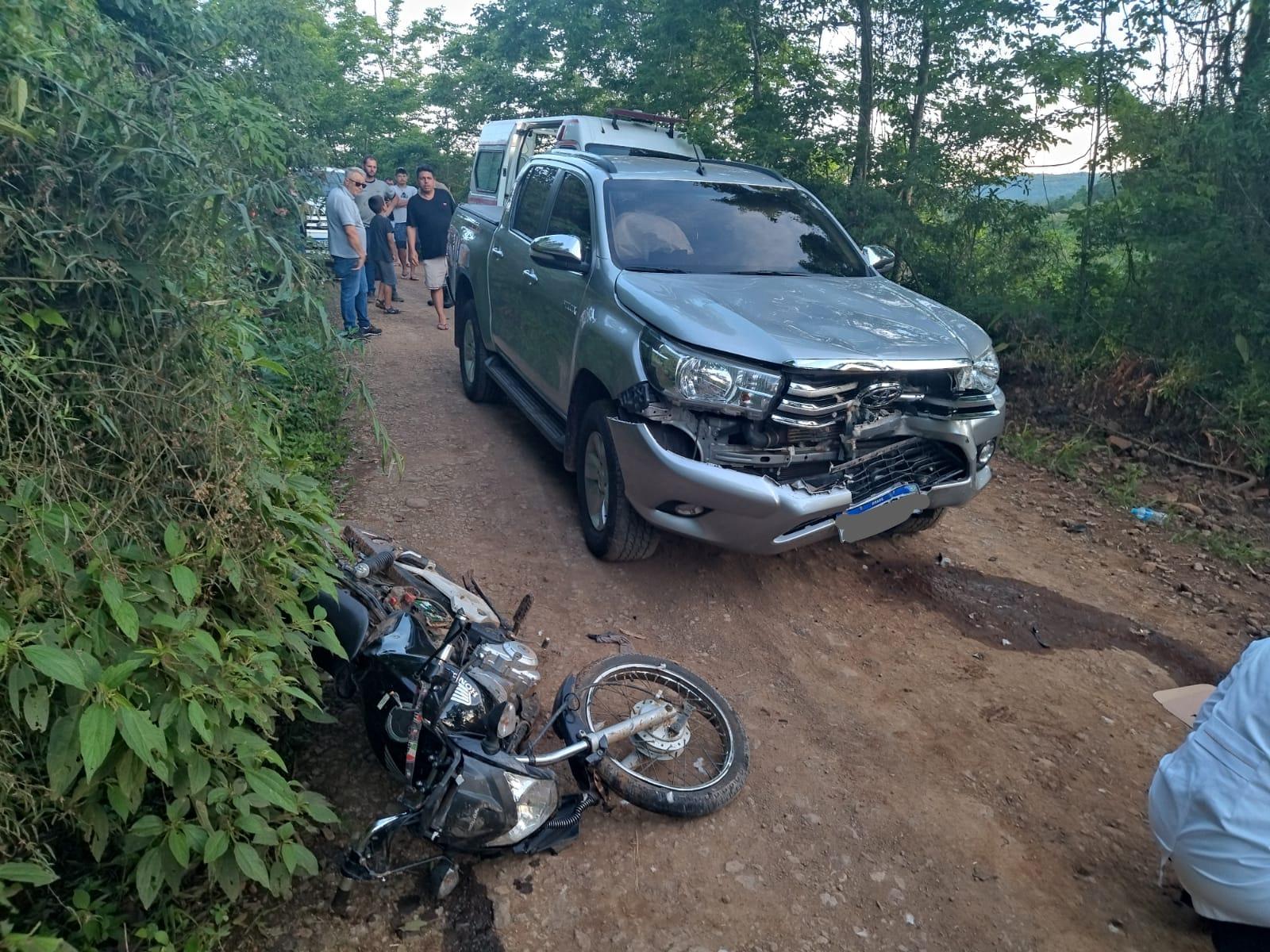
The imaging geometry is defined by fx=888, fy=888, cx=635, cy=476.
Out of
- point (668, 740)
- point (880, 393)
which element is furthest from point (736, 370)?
point (668, 740)

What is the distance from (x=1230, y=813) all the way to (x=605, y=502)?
2959mm

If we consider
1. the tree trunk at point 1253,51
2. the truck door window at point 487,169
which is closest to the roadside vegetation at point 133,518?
the tree trunk at point 1253,51

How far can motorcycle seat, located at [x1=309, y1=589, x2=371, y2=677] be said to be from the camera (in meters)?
2.98

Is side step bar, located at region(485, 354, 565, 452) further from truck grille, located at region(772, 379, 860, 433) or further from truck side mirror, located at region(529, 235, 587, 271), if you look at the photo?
truck grille, located at region(772, 379, 860, 433)

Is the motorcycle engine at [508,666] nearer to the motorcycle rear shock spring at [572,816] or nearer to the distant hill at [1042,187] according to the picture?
the motorcycle rear shock spring at [572,816]

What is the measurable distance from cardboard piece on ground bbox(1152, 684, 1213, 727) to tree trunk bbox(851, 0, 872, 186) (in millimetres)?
7041

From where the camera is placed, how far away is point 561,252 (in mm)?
4754

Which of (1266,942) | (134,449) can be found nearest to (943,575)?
(1266,942)

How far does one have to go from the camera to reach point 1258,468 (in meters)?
6.27

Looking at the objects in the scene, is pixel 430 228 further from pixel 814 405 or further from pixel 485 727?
pixel 485 727

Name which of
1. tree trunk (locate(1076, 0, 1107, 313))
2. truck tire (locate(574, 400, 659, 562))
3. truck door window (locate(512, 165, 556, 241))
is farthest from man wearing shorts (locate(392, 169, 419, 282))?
truck tire (locate(574, 400, 659, 562))

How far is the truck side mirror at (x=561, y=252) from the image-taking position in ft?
15.6

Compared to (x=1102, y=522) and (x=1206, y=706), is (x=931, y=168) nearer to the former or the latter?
(x=1102, y=522)

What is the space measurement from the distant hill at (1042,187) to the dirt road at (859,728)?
11.9 ft
